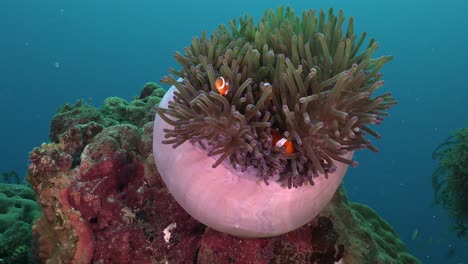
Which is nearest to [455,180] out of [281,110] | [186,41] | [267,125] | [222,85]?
[281,110]

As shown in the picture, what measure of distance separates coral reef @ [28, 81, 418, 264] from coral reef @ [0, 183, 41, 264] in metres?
0.99

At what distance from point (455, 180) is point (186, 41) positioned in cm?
7442

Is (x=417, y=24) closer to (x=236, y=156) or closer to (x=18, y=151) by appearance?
(x=18, y=151)

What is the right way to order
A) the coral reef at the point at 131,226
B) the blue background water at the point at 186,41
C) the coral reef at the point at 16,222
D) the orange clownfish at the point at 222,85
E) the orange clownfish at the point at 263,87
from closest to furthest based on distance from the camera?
the orange clownfish at the point at 263,87 < the orange clownfish at the point at 222,85 < the coral reef at the point at 131,226 < the coral reef at the point at 16,222 < the blue background water at the point at 186,41

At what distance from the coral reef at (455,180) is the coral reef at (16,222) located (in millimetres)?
6696

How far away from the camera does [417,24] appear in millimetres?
55719

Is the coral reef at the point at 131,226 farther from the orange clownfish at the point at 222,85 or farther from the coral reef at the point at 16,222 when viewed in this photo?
the orange clownfish at the point at 222,85

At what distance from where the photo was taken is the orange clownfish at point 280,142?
2.27m

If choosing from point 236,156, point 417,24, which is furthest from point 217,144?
point 417,24

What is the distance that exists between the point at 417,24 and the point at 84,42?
54.0 m

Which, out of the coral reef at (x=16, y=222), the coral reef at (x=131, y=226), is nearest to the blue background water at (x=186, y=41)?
the coral reef at (x=16, y=222)

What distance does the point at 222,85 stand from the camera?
2.31 meters

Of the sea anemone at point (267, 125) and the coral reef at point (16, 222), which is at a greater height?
the sea anemone at point (267, 125)

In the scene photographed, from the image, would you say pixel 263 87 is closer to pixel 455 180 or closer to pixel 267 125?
pixel 267 125
